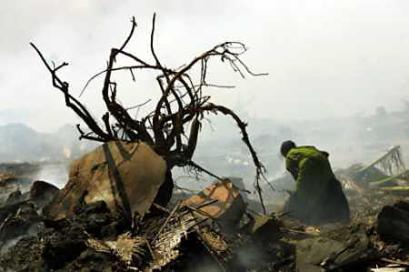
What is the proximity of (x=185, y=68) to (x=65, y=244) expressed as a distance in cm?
303

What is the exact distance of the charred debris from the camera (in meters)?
5.09

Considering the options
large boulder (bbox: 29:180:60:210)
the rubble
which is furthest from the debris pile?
large boulder (bbox: 29:180:60:210)

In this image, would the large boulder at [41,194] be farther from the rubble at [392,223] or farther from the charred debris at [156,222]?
the rubble at [392,223]

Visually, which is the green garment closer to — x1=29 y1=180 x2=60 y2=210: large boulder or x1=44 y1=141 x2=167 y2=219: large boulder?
x1=44 y1=141 x2=167 y2=219: large boulder

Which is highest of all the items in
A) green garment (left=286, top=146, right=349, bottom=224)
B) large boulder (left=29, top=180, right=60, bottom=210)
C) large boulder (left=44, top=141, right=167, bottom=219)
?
large boulder (left=44, top=141, right=167, bottom=219)

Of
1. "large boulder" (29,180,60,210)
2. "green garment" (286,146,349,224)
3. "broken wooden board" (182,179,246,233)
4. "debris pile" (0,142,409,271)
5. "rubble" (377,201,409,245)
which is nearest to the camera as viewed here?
"debris pile" (0,142,409,271)

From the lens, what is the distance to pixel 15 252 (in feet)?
20.2

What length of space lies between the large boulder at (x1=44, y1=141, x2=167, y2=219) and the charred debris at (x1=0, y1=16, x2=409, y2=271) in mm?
14

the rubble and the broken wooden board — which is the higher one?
the broken wooden board

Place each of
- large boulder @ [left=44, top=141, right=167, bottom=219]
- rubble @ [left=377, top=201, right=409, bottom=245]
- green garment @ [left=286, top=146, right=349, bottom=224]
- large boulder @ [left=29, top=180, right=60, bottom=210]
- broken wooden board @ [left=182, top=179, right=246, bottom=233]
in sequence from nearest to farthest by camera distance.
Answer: rubble @ [left=377, top=201, right=409, bottom=245] → large boulder @ [left=44, top=141, right=167, bottom=219] → broken wooden board @ [left=182, top=179, right=246, bottom=233] → large boulder @ [left=29, top=180, right=60, bottom=210] → green garment @ [left=286, top=146, right=349, bottom=224]

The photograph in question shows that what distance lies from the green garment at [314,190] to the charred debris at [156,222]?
4.78 feet

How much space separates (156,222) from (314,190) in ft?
12.3

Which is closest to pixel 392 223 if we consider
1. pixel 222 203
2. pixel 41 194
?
pixel 222 203

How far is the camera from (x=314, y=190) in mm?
8375
